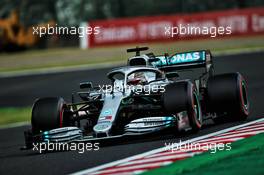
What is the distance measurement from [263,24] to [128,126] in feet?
89.1

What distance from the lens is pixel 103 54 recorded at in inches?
1455

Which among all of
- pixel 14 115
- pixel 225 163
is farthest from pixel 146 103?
pixel 14 115

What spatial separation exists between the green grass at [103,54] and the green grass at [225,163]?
22.4 meters

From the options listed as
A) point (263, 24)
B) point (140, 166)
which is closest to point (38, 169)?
point (140, 166)

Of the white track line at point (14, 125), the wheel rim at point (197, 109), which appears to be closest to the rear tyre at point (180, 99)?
the wheel rim at point (197, 109)

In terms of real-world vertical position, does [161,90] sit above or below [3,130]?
above

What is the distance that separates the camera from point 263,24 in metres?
37.1

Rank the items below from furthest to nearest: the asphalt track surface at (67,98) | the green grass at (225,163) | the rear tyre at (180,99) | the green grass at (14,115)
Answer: the green grass at (14,115), the rear tyre at (180,99), the asphalt track surface at (67,98), the green grass at (225,163)

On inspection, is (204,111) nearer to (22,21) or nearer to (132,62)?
(132,62)

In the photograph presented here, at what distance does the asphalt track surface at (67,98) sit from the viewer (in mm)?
9898

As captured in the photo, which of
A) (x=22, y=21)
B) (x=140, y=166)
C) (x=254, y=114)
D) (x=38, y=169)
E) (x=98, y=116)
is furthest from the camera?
(x=22, y=21)

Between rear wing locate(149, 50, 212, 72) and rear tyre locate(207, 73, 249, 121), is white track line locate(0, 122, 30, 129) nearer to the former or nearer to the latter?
rear wing locate(149, 50, 212, 72)

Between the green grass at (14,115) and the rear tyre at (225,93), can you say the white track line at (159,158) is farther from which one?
the green grass at (14,115)

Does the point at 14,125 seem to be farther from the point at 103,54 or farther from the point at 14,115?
the point at 103,54
